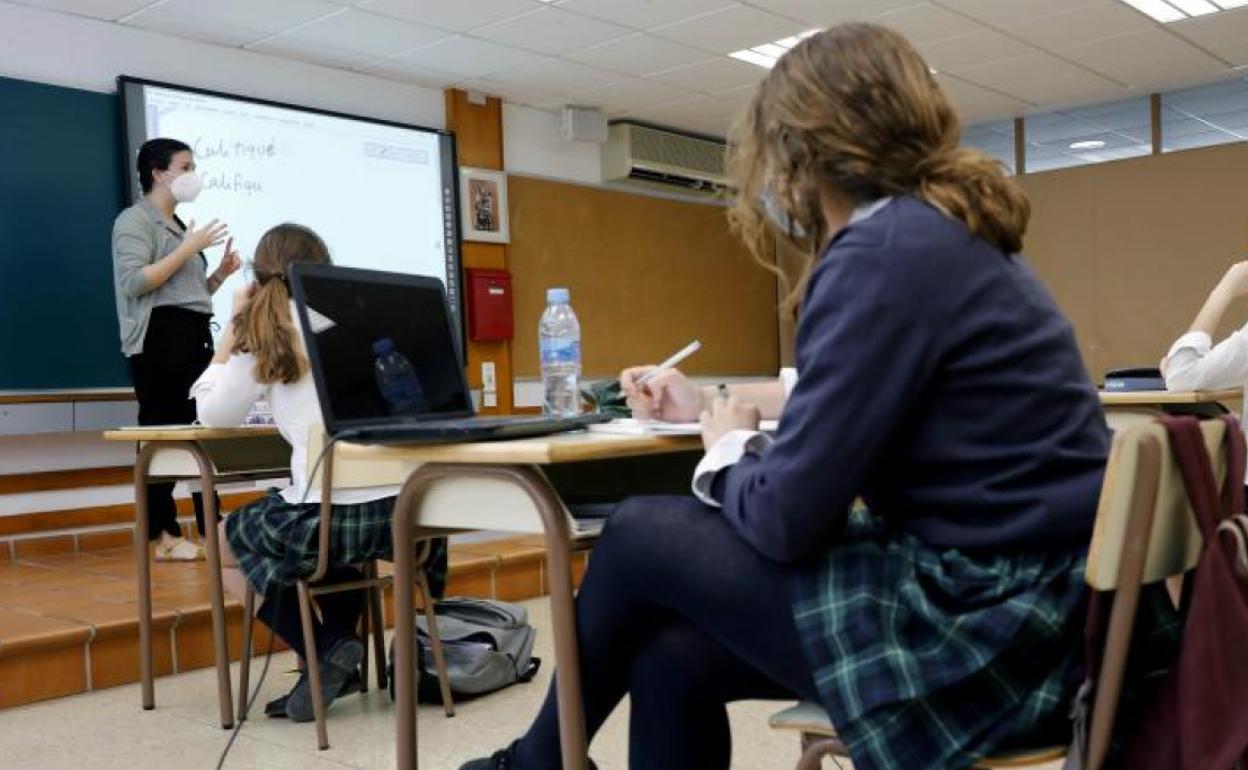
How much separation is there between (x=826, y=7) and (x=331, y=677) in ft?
12.5

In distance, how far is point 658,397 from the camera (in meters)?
1.59

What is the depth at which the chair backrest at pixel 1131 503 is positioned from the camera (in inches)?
38.9

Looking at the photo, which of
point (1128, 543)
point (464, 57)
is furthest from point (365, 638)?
point (464, 57)

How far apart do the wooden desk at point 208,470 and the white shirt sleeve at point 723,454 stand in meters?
1.65

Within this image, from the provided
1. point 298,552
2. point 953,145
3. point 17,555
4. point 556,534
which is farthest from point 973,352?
point 17,555

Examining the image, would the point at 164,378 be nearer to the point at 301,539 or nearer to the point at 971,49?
the point at 301,539

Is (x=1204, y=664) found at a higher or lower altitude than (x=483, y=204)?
lower

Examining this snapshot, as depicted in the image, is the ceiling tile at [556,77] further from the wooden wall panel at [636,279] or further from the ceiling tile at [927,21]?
the ceiling tile at [927,21]

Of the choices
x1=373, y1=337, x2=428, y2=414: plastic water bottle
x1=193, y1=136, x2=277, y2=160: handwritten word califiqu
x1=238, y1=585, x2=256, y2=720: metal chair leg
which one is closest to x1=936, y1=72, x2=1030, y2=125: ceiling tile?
x1=193, y1=136, x2=277, y2=160: handwritten word califiqu

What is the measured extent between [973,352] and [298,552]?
1.70 meters

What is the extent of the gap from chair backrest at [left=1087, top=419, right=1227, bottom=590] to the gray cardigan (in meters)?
3.82

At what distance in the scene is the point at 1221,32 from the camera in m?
5.84

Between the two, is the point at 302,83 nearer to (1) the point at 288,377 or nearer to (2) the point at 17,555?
(2) the point at 17,555

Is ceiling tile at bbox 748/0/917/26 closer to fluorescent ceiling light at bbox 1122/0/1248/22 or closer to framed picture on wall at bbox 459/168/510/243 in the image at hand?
fluorescent ceiling light at bbox 1122/0/1248/22
